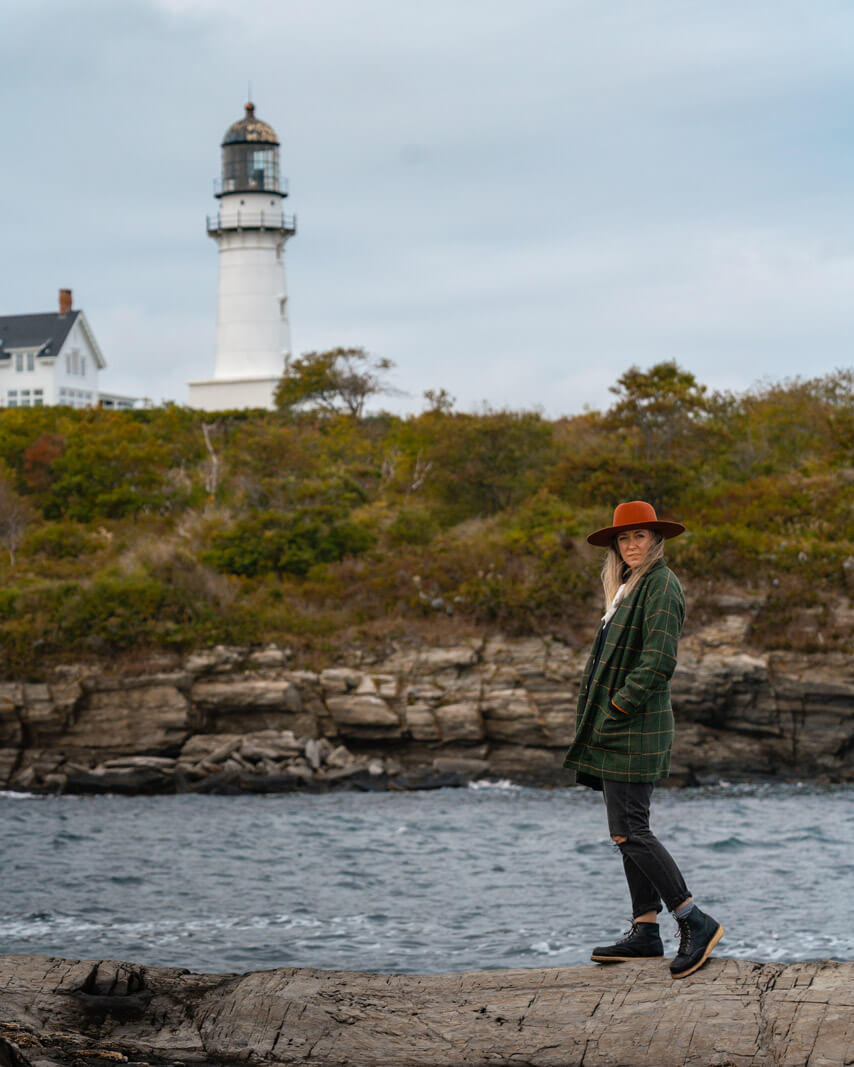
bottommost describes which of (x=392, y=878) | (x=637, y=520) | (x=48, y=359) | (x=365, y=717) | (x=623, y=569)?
(x=392, y=878)

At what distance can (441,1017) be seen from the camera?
5.91 m

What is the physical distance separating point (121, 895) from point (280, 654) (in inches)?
543

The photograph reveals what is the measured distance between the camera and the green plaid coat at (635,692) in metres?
6.29

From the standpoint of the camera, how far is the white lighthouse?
50.9 metres

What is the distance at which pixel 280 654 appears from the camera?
2731 cm

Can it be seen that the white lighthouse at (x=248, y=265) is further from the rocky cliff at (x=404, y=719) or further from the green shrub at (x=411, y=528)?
the rocky cliff at (x=404, y=719)

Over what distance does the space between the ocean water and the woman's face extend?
3718mm

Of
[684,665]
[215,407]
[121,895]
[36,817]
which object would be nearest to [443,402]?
[215,407]

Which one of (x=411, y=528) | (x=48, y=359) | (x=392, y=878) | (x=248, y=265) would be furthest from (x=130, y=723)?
(x=48, y=359)

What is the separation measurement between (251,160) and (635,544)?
48.0 meters

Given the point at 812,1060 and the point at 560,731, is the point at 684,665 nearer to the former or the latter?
the point at 560,731

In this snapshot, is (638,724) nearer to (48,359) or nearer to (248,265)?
(248,265)

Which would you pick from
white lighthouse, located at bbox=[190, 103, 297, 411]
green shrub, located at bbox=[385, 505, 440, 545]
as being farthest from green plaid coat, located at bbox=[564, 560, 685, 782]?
white lighthouse, located at bbox=[190, 103, 297, 411]

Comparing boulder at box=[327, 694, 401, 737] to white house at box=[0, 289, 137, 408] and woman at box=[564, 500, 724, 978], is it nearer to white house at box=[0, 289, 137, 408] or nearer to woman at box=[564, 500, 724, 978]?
woman at box=[564, 500, 724, 978]
